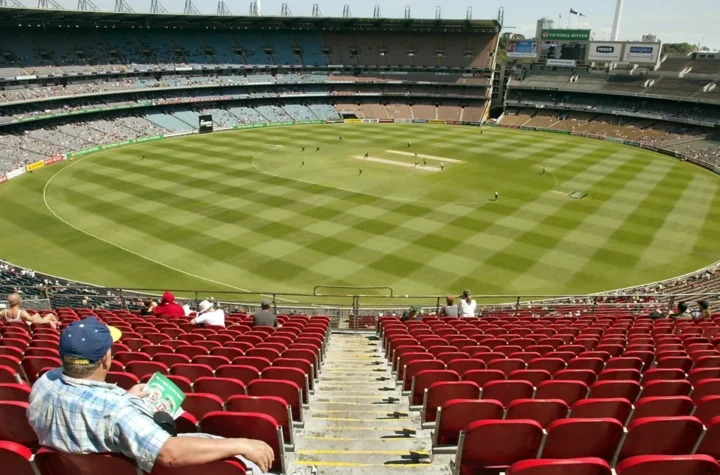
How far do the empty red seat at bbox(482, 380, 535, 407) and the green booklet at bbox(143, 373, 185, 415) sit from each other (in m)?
4.25

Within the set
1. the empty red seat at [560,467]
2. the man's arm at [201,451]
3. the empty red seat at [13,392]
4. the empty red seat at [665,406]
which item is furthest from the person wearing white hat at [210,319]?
the empty red seat at [560,467]

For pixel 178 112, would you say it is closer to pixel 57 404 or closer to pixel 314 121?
pixel 314 121

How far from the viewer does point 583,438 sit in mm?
4918

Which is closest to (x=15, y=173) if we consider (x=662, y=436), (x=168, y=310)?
(x=168, y=310)

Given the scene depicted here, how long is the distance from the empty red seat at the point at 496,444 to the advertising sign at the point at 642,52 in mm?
97513

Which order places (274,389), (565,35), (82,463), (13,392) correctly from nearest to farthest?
1. (82,463)
2. (13,392)
3. (274,389)
4. (565,35)

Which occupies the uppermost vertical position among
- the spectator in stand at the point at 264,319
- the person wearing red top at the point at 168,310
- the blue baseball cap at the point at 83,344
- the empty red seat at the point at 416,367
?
the blue baseball cap at the point at 83,344

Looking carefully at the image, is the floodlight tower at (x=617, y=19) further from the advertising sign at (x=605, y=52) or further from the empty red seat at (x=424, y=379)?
the empty red seat at (x=424, y=379)

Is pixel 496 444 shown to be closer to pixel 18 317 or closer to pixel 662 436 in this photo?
pixel 662 436

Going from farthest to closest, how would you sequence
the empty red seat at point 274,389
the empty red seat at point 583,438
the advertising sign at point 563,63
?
the advertising sign at point 563,63 → the empty red seat at point 274,389 → the empty red seat at point 583,438

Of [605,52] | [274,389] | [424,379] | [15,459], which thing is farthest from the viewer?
[605,52]

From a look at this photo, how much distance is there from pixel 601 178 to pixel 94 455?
183 ft

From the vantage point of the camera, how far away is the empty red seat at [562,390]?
6730 mm

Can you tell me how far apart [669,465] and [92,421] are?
14.3ft
